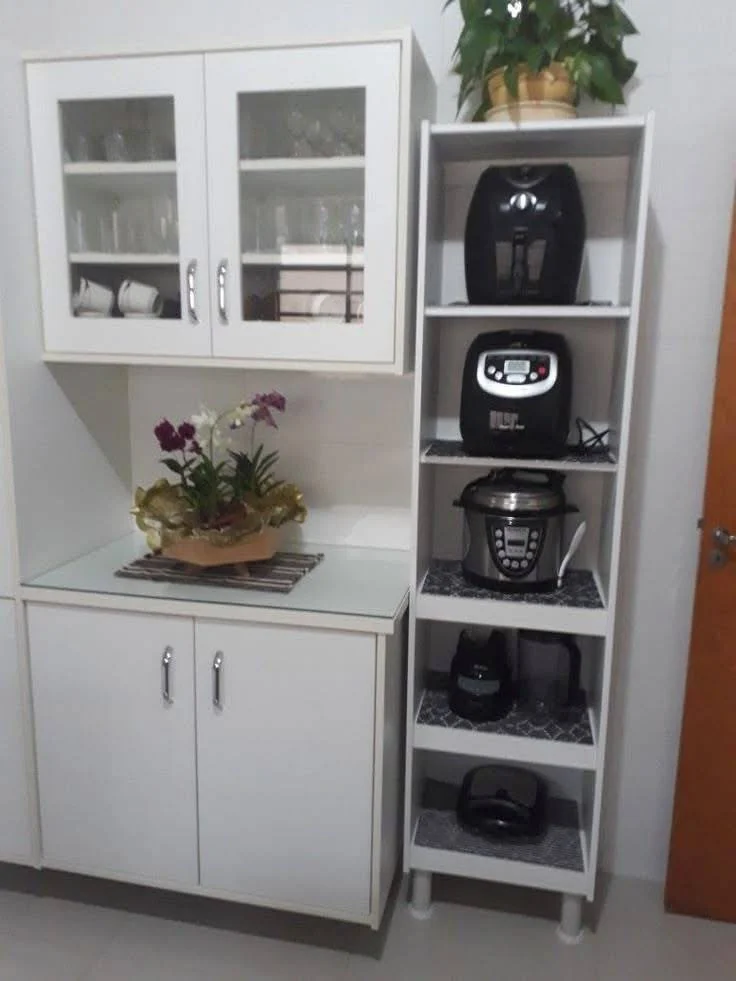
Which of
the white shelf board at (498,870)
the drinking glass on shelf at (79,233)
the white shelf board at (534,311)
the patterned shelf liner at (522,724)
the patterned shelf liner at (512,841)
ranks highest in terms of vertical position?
the drinking glass on shelf at (79,233)

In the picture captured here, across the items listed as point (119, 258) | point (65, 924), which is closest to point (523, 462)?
point (119, 258)

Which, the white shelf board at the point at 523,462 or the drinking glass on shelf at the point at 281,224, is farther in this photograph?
the drinking glass on shelf at the point at 281,224

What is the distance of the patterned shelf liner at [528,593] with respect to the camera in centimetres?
166

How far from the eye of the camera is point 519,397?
1.60 m

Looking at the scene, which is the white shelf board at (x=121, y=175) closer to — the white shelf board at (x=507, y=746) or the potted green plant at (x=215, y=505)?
the potted green plant at (x=215, y=505)

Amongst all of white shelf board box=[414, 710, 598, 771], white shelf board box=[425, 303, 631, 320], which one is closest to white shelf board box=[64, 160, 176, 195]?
white shelf board box=[425, 303, 631, 320]

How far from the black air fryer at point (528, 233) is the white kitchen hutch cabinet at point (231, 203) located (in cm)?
16

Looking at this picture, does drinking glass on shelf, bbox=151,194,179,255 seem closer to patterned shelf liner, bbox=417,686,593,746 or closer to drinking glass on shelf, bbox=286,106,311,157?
drinking glass on shelf, bbox=286,106,311,157

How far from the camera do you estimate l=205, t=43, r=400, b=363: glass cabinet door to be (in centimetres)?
154

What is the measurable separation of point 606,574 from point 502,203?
32.0 inches

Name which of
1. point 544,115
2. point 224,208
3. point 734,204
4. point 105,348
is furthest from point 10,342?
point 734,204

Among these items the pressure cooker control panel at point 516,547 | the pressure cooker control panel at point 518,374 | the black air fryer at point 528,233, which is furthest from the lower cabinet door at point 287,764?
the black air fryer at point 528,233

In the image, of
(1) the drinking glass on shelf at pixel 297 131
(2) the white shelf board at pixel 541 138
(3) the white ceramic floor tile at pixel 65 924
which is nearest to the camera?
(2) the white shelf board at pixel 541 138

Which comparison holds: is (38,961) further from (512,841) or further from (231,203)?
(231,203)
